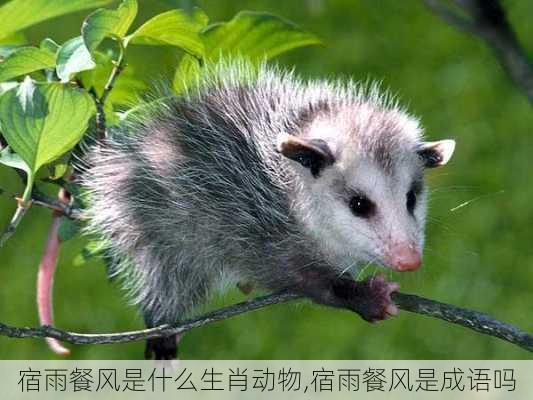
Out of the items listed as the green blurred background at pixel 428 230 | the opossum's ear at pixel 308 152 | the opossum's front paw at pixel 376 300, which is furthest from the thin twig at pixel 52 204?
the green blurred background at pixel 428 230

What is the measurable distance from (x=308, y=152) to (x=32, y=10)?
0.51 m

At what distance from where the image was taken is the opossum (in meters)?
1.66

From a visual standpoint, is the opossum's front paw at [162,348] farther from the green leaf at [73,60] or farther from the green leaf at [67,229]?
the green leaf at [73,60]

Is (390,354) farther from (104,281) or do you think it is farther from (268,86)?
(268,86)

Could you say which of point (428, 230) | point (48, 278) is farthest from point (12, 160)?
point (428, 230)

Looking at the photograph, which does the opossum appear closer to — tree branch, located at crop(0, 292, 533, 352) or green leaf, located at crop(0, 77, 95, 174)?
tree branch, located at crop(0, 292, 533, 352)

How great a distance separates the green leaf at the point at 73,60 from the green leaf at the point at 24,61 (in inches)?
1.6

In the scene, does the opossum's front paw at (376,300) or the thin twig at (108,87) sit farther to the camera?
the opossum's front paw at (376,300)

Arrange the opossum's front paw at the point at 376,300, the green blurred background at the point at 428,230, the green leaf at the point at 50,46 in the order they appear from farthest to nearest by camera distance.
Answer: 1. the green blurred background at the point at 428,230
2. the opossum's front paw at the point at 376,300
3. the green leaf at the point at 50,46

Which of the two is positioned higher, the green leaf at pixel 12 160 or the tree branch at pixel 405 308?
the green leaf at pixel 12 160

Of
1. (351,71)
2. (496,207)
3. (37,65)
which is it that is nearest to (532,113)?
(496,207)

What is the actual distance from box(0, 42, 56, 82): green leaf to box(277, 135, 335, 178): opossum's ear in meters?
0.42

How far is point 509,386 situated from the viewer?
129 inches

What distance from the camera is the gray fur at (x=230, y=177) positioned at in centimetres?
169
